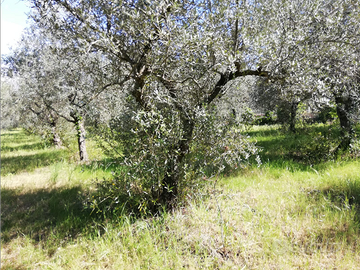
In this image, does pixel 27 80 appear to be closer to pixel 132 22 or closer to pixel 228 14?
pixel 132 22

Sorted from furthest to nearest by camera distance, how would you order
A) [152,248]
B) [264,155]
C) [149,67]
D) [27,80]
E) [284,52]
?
[27,80]
[264,155]
[284,52]
[149,67]
[152,248]

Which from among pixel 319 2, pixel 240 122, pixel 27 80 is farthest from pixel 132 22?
pixel 27 80

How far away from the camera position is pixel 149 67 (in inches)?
140

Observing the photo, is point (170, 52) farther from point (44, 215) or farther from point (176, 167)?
point (44, 215)

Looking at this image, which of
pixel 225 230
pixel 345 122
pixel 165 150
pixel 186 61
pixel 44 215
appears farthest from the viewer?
pixel 345 122

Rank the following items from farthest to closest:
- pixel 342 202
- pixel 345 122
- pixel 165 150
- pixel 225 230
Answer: pixel 345 122
pixel 342 202
pixel 165 150
pixel 225 230

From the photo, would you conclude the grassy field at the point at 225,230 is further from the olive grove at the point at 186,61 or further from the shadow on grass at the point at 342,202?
the olive grove at the point at 186,61

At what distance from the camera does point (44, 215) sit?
5258 millimetres

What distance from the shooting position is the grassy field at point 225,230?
2.92m

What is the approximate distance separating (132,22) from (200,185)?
9.99ft

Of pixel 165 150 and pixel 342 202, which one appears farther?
pixel 342 202

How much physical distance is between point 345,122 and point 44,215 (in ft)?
27.3

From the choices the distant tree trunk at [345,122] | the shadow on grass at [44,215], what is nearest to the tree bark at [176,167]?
the shadow on grass at [44,215]

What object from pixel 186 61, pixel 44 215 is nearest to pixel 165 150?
pixel 186 61
